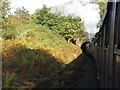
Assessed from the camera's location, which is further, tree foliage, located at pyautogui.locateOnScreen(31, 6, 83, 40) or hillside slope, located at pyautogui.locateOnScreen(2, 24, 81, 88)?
tree foliage, located at pyautogui.locateOnScreen(31, 6, 83, 40)

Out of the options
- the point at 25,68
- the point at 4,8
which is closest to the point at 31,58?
the point at 25,68

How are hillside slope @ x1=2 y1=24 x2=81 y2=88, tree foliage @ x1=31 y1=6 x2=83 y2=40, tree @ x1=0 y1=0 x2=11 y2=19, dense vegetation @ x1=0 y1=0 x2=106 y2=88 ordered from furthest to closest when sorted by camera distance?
tree foliage @ x1=31 y1=6 x2=83 y2=40 < tree @ x1=0 y1=0 x2=11 y2=19 < dense vegetation @ x1=0 y1=0 x2=106 y2=88 < hillside slope @ x1=2 y1=24 x2=81 y2=88

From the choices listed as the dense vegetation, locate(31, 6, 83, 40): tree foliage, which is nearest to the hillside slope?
the dense vegetation

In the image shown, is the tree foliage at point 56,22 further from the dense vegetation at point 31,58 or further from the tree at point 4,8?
the tree at point 4,8

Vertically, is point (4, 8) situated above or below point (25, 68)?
above

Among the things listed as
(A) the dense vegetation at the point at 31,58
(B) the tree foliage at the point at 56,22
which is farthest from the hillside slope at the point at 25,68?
(B) the tree foliage at the point at 56,22

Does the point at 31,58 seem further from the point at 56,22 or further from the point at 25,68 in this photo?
the point at 56,22

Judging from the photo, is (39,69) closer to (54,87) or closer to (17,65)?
(17,65)

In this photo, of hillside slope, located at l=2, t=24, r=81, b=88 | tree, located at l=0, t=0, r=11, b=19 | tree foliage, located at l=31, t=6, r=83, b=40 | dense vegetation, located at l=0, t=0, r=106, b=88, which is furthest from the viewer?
tree foliage, located at l=31, t=6, r=83, b=40

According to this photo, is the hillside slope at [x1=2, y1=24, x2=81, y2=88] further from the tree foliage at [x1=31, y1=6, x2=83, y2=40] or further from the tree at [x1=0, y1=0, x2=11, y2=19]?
the tree foliage at [x1=31, y1=6, x2=83, y2=40]

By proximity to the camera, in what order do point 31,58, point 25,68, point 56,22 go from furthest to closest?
point 56,22 → point 31,58 → point 25,68

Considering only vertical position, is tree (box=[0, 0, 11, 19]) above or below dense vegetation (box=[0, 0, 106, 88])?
above

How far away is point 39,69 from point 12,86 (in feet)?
12.7

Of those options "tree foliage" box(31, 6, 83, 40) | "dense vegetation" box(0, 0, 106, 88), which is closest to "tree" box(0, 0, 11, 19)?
"dense vegetation" box(0, 0, 106, 88)
